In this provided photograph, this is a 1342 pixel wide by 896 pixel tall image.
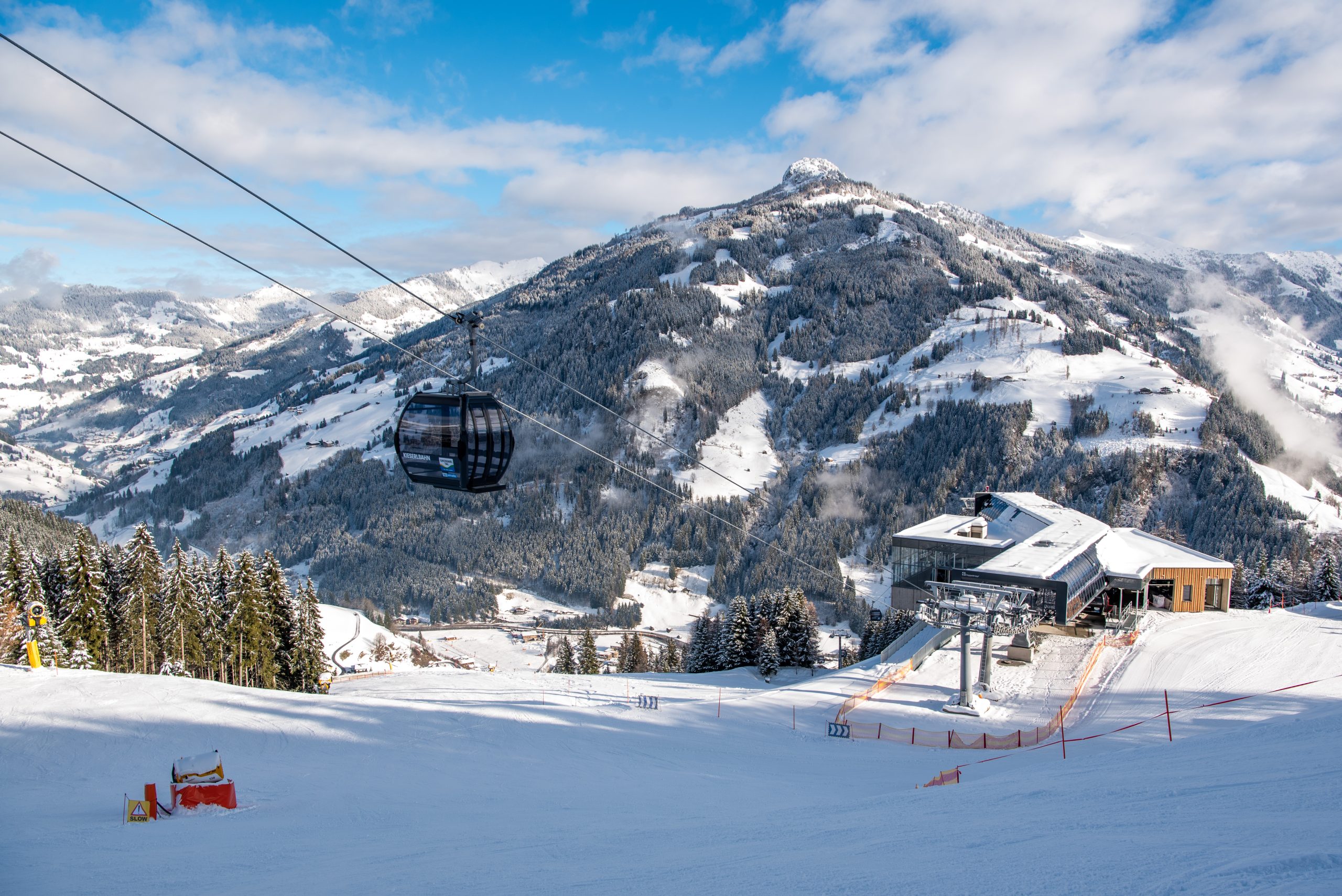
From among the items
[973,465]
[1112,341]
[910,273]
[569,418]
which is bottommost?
[973,465]

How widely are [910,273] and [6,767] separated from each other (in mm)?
182572

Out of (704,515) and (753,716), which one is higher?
(704,515)

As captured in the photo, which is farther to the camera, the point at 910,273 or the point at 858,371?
the point at 910,273

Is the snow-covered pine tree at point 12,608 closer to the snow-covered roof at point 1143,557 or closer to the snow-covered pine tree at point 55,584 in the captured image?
the snow-covered pine tree at point 55,584

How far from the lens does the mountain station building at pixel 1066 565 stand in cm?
3031

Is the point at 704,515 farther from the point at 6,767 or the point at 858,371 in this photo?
the point at 6,767

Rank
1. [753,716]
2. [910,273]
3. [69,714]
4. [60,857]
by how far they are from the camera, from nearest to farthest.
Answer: [60,857]
[69,714]
[753,716]
[910,273]

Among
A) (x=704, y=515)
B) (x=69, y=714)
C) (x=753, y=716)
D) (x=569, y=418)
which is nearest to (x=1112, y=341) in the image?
(x=704, y=515)

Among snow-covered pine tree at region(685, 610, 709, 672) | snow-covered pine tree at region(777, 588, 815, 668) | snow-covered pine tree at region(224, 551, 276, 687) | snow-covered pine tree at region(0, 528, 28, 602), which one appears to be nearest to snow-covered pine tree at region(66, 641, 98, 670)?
snow-covered pine tree at region(0, 528, 28, 602)

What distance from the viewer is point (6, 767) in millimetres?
17078

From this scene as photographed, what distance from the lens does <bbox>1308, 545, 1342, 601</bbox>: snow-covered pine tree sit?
171 feet

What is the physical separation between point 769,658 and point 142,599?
3229 cm

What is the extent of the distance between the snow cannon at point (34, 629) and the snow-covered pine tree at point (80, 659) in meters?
2.57

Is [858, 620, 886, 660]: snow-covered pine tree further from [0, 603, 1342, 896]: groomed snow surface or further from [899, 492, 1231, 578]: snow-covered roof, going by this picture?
[0, 603, 1342, 896]: groomed snow surface
